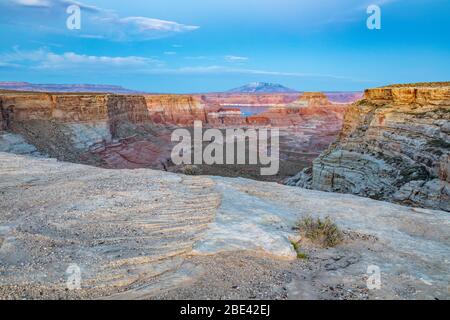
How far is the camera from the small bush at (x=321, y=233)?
5945mm

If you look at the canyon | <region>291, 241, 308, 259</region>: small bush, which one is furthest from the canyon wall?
<region>291, 241, 308, 259</region>: small bush

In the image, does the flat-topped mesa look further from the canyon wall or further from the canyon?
the canyon wall

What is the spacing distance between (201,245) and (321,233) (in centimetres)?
202

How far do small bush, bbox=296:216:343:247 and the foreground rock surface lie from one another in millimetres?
195

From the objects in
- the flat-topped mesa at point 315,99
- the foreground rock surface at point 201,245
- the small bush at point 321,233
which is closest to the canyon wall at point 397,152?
the foreground rock surface at point 201,245

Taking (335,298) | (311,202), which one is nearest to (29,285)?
(335,298)

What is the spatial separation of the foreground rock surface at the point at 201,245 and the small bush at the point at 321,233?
19 cm

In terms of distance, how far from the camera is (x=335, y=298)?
13.7ft

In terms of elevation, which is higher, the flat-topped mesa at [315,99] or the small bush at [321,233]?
the flat-topped mesa at [315,99]

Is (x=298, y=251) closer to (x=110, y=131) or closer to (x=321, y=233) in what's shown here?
(x=321, y=233)

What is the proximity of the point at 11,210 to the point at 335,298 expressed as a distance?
20.5 feet

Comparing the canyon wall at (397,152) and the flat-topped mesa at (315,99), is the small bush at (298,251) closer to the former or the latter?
the canyon wall at (397,152)
